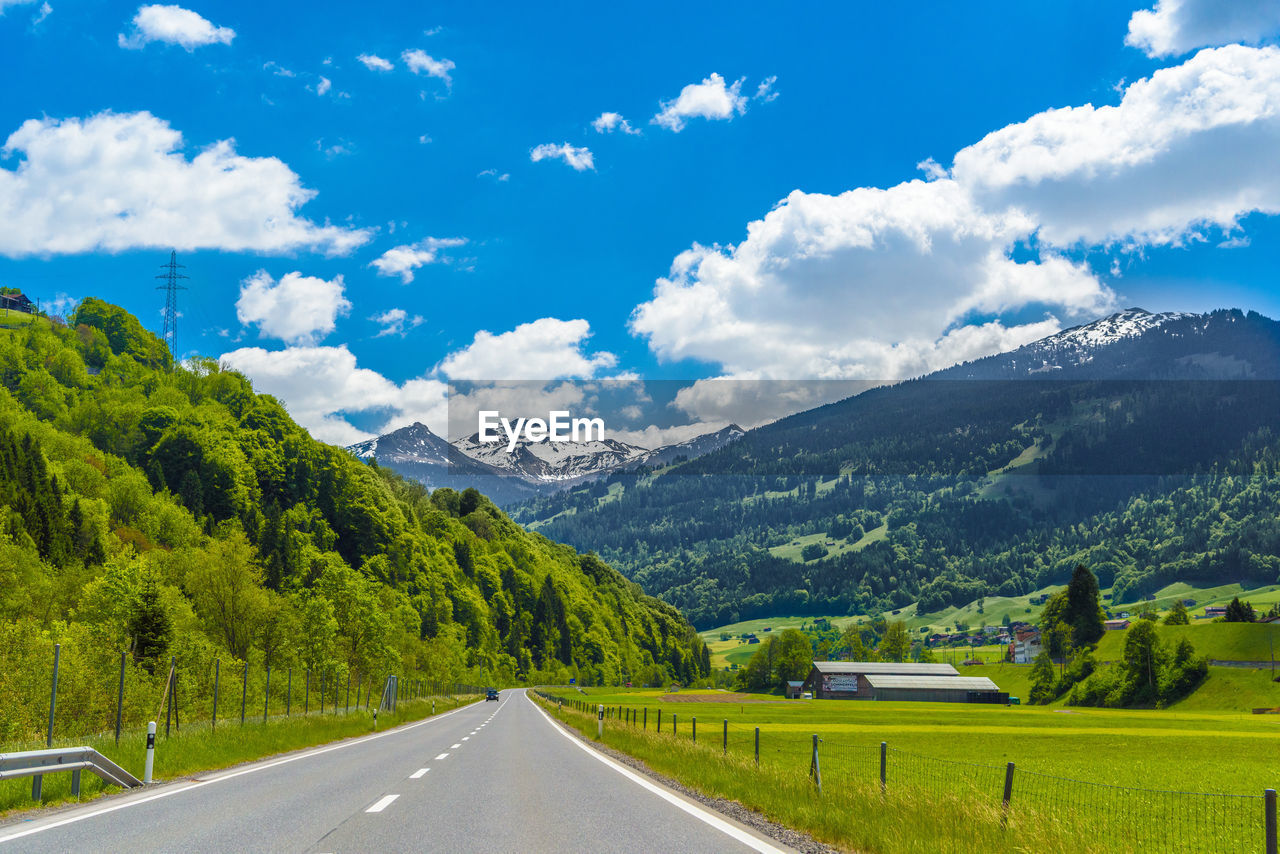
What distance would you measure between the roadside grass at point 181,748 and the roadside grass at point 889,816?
409 inches

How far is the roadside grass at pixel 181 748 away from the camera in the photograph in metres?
13.5

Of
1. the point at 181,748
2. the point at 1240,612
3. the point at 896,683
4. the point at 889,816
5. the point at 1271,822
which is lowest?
the point at 896,683

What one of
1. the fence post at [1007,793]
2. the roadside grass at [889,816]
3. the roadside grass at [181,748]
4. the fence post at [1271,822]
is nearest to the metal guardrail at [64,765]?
the roadside grass at [181,748]

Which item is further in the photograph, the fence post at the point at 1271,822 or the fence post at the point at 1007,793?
the fence post at the point at 1007,793

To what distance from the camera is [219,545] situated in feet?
238

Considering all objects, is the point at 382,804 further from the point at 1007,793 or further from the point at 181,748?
the point at 181,748

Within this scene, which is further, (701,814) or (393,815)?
(701,814)

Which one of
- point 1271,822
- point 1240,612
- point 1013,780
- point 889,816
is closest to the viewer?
point 1271,822

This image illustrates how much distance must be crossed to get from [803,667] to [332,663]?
439ft

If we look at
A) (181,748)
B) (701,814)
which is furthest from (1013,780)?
(181,748)

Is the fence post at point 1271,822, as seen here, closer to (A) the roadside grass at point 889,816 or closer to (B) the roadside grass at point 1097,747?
(A) the roadside grass at point 889,816

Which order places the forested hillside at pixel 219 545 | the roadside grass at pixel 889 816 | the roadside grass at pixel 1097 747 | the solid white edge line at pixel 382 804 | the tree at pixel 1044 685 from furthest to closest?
the tree at pixel 1044 685
the forested hillside at pixel 219 545
the roadside grass at pixel 1097 747
the solid white edge line at pixel 382 804
the roadside grass at pixel 889 816

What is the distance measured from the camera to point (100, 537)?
87.9 m

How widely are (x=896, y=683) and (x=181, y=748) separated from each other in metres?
148
